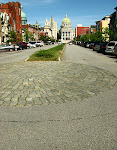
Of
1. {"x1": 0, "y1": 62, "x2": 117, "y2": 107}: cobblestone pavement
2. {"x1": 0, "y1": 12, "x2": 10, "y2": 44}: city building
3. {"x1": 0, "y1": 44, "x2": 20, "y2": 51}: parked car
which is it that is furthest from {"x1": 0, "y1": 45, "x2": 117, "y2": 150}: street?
{"x1": 0, "y1": 12, "x2": 10, "y2": 44}: city building

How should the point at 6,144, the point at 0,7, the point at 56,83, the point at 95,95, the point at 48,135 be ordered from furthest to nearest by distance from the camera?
the point at 0,7, the point at 56,83, the point at 95,95, the point at 48,135, the point at 6,144

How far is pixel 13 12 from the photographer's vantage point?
241 ft

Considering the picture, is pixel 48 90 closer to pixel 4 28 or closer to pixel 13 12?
pixel 4 28

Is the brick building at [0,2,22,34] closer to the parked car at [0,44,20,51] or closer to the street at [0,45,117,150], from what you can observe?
the parked car at [0,44,20,51]

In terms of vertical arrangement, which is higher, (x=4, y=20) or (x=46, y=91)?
(x=4, y=20)

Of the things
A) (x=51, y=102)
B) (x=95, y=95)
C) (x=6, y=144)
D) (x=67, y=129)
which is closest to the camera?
(x=6, y=144)

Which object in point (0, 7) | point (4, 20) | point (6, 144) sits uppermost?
point (0, 7)

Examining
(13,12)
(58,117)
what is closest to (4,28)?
(13,12)

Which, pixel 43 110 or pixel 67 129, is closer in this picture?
pixel 67 129

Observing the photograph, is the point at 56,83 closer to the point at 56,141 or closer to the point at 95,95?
the point at 95,95

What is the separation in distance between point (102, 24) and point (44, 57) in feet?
258

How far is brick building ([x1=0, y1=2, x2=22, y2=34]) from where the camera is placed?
224ft

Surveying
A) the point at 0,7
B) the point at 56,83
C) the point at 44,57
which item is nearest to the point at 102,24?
the point at 0,7

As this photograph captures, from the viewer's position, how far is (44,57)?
55.5ft
